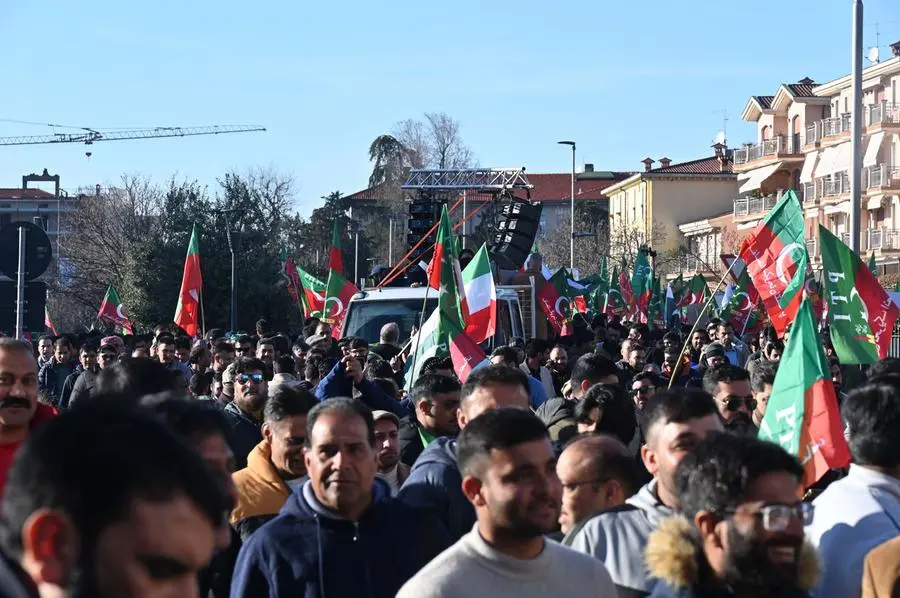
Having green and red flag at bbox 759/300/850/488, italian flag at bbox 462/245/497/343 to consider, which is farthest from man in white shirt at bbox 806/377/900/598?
italian flag at bbox 462/245/497/343

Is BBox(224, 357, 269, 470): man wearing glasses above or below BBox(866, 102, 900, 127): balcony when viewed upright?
below

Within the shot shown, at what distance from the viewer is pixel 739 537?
363cm

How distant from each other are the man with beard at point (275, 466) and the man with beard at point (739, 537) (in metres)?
2.72

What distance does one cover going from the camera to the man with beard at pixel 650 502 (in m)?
Result: 4.50

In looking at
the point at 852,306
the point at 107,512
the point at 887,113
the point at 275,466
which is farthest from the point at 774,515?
the point at 887,113

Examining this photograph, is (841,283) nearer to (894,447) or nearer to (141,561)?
(894,447)

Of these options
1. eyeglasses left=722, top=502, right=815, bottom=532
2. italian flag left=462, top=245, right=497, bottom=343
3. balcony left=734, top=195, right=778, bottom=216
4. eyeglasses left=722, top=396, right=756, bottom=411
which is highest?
balcony left=734, top=195, right=778, bottom=216

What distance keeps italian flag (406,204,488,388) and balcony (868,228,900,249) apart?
54353 millimetres

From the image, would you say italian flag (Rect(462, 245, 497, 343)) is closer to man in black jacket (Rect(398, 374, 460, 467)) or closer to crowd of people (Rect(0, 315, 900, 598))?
man in black jacket (Rect(398, 374, 460, 467))

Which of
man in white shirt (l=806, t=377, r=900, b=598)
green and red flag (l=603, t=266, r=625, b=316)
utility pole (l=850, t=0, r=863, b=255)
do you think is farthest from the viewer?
green and red flag (l=603, t=266, r=625, b=316)

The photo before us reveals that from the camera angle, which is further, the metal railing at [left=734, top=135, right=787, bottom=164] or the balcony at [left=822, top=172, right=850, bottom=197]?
the metal railing at [left=734, top=135, right=787, bottom=164]

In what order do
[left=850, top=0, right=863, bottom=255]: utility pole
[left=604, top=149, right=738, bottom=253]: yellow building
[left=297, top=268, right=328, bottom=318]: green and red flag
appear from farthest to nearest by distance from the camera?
[left=604, top=149, right=738, bottom=253]: yellow building → [left=297, top=268, right=328, bottom=318]: green and red flag → [left=850, top=0, right=863, bottom=255]: utility pole

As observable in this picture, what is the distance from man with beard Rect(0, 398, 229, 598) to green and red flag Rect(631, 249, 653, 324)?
3274 cm

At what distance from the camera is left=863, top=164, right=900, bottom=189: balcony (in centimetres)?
6556
